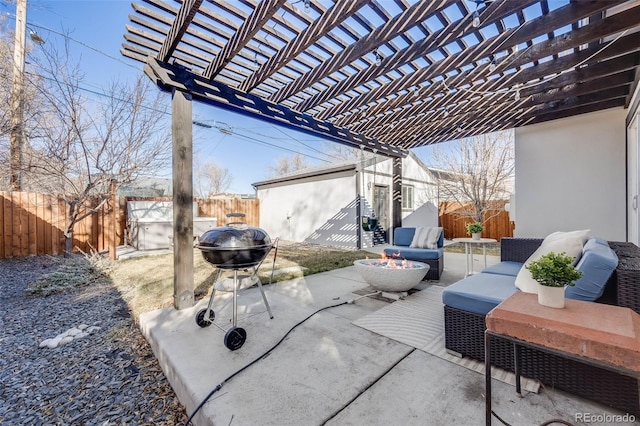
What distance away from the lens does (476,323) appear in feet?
6.95

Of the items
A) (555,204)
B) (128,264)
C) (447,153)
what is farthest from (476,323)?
(447,153)

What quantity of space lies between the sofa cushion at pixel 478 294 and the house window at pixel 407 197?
A: 8477mm

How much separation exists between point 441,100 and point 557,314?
3.70 m

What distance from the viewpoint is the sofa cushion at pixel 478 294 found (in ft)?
6.90

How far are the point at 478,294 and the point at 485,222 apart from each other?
9591mm

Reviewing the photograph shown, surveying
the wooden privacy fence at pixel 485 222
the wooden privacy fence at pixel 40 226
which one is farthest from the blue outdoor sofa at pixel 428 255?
the wooden privacy fence at pixel 485 222

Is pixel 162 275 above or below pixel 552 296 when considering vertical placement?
below

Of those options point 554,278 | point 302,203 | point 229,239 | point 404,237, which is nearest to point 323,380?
point 229,239

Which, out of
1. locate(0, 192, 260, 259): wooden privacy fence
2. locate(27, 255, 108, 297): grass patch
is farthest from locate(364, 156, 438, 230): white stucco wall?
locate(27, 255, 108, 297): grass patch

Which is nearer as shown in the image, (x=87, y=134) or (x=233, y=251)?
(x=233, y=251)

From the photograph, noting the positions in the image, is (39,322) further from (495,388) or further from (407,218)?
(407,218)

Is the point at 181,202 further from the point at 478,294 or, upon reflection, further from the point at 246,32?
the point at 478,294

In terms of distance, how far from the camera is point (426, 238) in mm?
5137

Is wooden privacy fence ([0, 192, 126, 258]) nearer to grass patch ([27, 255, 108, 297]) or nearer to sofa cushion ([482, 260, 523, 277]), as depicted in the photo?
grass patch ([27, 255, 108, 297])
